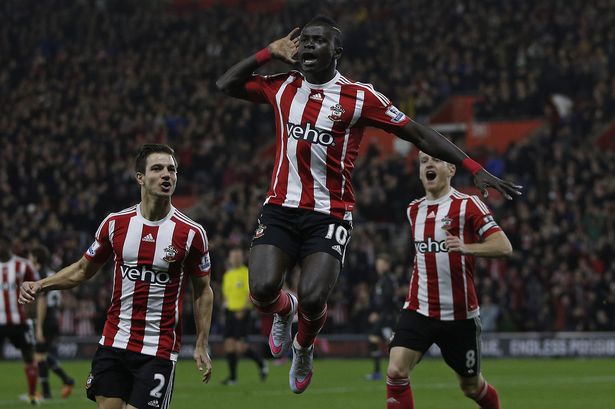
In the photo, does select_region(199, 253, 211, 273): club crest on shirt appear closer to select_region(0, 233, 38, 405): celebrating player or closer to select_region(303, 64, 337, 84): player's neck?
select_region(303, 64, 337, 84): player's neck

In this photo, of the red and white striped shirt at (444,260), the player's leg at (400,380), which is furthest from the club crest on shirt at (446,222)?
the player's leg at (400,380)

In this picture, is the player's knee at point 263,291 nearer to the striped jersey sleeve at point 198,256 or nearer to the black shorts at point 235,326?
the striped jersey sleeve at point 198,256

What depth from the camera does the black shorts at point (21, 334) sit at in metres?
16.7

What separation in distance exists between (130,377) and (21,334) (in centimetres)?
892

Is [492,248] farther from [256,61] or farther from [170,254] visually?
[170,254]

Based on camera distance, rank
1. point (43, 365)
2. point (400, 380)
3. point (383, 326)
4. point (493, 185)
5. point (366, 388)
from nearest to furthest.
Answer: point (493, 185) → point (400, 380) → point (43, 365) → point (366, 388) → point (383, 326)

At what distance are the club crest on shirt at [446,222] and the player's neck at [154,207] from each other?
2.96 m

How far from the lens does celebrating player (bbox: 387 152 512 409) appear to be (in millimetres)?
10258

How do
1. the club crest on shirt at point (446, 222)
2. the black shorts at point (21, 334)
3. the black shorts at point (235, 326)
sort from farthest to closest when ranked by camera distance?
the black shorts at point (235, 326) → the black shorts at point (21, 334) → the club crest on shirt at point (446, 222)

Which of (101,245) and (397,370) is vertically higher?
(101,245)

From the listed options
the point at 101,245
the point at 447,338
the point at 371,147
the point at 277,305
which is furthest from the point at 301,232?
the point at 371,147

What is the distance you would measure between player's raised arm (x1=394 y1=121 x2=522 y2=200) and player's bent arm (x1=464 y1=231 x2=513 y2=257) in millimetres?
1143

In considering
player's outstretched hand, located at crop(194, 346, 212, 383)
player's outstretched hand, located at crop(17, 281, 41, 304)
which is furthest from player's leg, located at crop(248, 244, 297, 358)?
player's outstretched hand, located at crop(17, 281, 41, 304)

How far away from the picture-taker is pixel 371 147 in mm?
30188
